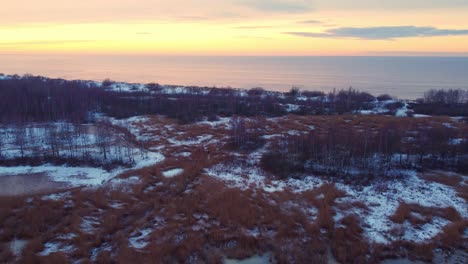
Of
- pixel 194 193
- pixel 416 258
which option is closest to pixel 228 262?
pixel 194 193

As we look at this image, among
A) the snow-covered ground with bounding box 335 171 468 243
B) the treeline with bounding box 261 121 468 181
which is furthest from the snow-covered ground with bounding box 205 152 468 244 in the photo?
the treeline with bounding box 261 121 468 181

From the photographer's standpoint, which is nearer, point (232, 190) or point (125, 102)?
point (232, 190)

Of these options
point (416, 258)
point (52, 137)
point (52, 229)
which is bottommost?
point (416, 258)

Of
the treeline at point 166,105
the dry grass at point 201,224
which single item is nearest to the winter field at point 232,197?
the dry grass at point 201,224

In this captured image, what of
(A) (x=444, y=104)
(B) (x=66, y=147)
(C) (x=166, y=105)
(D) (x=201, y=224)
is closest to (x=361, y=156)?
(D) (x=201, y=224)

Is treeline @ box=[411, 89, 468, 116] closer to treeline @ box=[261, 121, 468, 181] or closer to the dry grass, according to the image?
treeline @ box=[261, 121, 468, 181]

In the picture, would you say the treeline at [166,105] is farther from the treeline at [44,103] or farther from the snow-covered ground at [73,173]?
the snow-covered ground at [73,173]

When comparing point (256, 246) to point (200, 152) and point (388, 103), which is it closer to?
point (200, 152)
